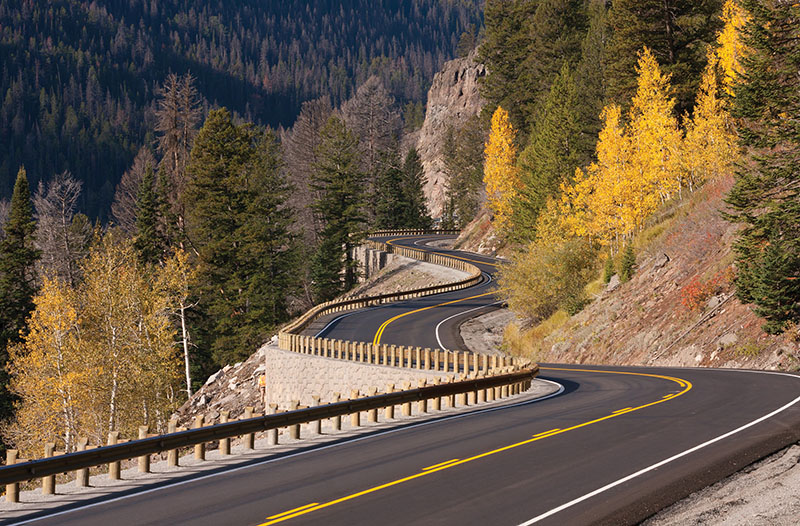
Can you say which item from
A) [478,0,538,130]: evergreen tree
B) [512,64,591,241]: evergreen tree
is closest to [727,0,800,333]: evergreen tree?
[512,64,591,241]: evergreen tree

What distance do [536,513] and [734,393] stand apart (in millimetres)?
12650

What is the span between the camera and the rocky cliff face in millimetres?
162250

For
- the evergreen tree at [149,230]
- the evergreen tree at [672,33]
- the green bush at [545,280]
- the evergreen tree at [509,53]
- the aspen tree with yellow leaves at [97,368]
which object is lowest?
the aspen tree with yellow leaves at [97,368]

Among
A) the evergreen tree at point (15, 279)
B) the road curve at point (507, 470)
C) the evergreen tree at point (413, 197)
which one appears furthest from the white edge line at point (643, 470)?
the evergreen tree at point (413, 197)

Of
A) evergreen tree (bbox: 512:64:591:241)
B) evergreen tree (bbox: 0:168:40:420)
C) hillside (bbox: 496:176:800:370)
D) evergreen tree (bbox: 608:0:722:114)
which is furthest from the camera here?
evergreen tree (bbox: 512:64:591:241)

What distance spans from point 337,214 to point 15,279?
34588mm

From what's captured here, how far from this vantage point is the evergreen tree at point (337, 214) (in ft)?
261

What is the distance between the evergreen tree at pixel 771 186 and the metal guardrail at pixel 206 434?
12.8m

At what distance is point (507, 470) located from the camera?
12.2m

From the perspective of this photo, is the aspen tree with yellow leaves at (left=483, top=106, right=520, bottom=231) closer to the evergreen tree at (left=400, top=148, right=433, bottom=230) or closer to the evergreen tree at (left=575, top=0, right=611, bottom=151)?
the evergreen tree at (left=575, top=0, right=611, bottom=151)

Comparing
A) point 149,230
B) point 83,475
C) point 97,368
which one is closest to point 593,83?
point 149,230

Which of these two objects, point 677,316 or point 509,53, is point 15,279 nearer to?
point 677,316

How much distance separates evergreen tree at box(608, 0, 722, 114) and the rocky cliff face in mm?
102287

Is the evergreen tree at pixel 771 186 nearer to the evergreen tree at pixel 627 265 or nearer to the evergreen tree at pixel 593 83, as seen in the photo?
the evergreen tree at pixel 627 265
